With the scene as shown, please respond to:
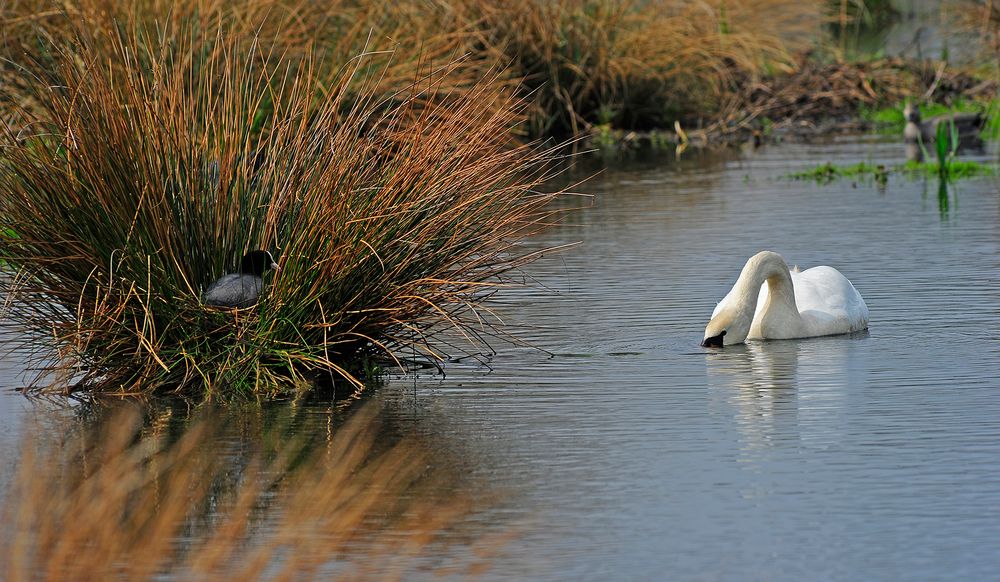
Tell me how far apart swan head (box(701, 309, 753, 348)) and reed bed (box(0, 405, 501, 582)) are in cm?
234

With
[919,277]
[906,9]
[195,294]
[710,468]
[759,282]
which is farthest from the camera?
[906,9]

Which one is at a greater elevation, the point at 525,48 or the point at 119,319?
the point at 525,48

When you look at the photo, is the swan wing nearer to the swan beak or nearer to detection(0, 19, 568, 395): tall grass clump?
the swan beak

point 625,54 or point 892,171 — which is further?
point 625,54

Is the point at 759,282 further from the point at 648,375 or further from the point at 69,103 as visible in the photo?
the point at 69,103

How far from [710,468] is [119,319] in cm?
327

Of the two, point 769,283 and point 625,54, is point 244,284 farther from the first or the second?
point 625,54

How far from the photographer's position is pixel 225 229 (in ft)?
30.5

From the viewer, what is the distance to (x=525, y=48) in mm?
26312

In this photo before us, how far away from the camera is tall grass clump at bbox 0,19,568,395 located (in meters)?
8.88

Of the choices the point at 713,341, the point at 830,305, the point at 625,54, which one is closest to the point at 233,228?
the point at 713,341

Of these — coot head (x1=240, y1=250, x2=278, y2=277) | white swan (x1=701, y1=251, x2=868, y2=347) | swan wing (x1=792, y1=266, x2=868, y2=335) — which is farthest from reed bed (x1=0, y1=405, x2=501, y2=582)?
swan wing (x1=792, y1=266, x2=868, y2=335)

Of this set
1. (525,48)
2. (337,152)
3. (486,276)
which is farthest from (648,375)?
(525,48)

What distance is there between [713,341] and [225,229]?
268 centimetres
